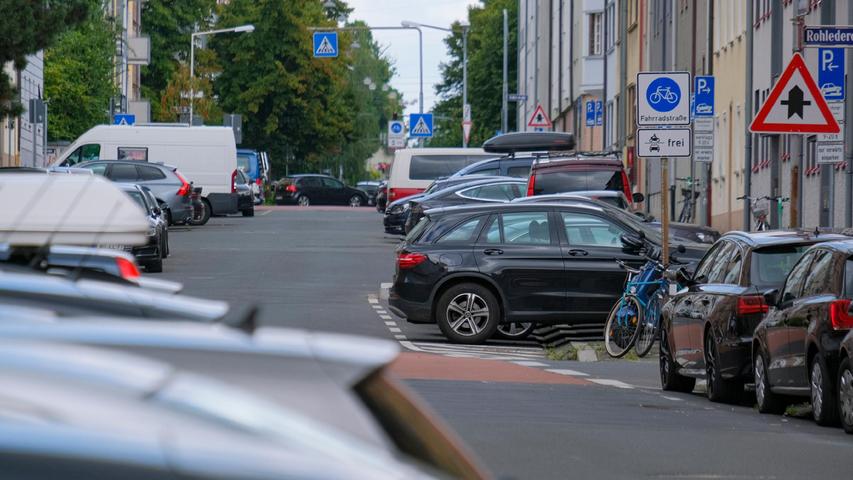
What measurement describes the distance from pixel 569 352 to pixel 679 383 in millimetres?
4989

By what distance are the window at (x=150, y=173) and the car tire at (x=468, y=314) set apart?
24383 mm

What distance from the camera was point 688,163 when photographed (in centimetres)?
5262

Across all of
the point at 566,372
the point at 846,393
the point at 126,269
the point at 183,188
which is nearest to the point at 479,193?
the point at 183,188

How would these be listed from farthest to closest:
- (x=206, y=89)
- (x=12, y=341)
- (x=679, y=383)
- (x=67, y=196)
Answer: (x=206, y=89), (x=679, y=383), (x=67, y=196), (x=12, y=341)

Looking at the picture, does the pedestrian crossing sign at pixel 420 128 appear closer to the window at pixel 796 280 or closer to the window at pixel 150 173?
the window at pixel 150 173

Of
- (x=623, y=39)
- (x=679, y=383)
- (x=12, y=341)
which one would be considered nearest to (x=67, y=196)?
(x=12, y=341)

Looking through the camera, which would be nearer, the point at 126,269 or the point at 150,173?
the point at 126,269

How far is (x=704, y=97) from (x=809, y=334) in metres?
19.6

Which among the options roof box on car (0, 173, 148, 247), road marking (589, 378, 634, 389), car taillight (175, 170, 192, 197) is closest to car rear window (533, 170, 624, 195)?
car taillight (175, 170, 192, 197)

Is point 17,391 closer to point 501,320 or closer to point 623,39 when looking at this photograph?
point 501,320

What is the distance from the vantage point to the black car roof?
588 inches

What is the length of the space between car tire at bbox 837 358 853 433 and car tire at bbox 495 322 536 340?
1084cm

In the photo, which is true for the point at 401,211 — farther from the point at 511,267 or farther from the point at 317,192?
the point at 317,192

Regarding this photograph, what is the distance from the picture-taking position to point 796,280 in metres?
13.8
